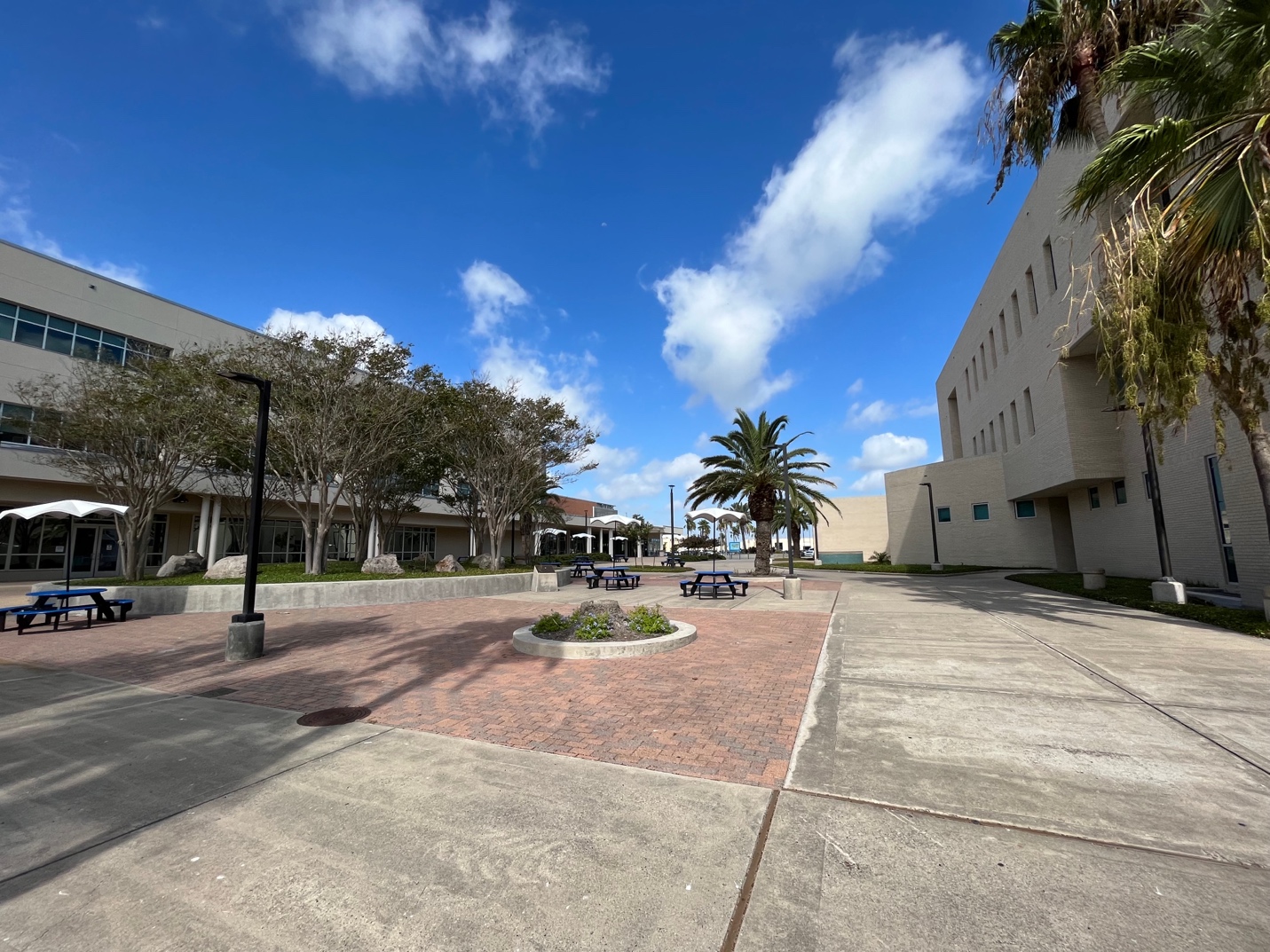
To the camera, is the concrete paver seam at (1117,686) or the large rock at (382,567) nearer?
the concrete paver seam at (1117,686)

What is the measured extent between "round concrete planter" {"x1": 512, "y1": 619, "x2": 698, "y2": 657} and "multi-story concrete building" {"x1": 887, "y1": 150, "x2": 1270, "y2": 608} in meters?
7.31

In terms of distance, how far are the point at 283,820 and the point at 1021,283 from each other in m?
32.2

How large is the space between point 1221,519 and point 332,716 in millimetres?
20738

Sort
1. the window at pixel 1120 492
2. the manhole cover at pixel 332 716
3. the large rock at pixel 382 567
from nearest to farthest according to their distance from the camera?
the manhole cover at pixel 332 716, the large rock at pixel 382 567, the window at pixel 1120 492

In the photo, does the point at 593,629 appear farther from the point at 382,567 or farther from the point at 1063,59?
the point at 1063,59

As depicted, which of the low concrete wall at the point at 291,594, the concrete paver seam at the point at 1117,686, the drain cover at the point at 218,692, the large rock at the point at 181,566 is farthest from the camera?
Answer: the large rock at the point at 181,566

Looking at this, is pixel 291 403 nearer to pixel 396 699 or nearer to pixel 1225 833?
pixel 396 699

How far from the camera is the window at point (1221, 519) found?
47.5 feet

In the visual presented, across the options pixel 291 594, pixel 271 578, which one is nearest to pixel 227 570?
pixel 271 578

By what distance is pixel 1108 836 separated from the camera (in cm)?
312

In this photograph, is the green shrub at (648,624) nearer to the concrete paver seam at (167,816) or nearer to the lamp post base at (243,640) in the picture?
the concrete paver seam at (167,816)

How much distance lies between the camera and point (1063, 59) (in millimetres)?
13562

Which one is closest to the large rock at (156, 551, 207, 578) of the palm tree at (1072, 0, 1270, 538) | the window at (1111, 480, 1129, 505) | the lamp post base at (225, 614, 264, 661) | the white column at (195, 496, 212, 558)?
the white column at (195, 496, 212, 558)

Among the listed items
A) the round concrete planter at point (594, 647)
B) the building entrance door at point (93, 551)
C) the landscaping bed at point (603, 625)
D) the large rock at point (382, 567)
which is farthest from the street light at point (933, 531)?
the building entrance door at point (93, 551)
